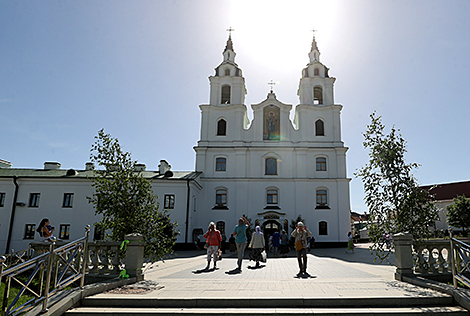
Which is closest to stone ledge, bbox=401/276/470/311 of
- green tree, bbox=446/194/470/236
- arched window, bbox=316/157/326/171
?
arched window, bbox=316/157/326/171

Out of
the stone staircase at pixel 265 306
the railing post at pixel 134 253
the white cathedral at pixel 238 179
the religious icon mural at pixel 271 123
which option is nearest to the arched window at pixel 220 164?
the white cathedral at pixel 238 179

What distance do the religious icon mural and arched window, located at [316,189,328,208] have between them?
7136 millimetres

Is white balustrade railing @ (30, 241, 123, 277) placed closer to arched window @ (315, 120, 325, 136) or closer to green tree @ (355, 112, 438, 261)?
green tree @ (355, 112, 438, 261)

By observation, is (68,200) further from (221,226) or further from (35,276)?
(35,276)

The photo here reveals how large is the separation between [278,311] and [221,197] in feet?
93.1

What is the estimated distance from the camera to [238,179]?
34.3 m

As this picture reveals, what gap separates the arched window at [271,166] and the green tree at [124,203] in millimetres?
25220

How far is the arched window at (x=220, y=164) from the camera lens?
1387 inches

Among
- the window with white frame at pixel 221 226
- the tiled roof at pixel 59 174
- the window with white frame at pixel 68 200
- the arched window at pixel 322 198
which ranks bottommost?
the window with white frame at pixel 221 226

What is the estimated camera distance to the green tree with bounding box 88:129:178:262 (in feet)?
32.0

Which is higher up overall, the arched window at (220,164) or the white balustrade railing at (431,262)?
the arched window at (220,164)

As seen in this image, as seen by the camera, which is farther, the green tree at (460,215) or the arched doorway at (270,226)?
the green tree at (460,215)

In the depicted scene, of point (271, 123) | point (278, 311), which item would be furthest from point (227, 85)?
point (278, 311)

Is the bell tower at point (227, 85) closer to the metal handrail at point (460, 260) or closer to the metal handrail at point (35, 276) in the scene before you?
the metal handrail at point (460, 260)
